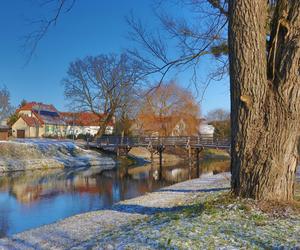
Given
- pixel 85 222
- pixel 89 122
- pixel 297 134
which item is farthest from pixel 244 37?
pixel 89 122

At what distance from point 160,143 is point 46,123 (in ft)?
119

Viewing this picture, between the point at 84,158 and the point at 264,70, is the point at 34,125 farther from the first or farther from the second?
the point at 264,70

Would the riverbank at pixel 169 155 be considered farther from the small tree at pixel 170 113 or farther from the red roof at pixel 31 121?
the red roof at pixel 31 121

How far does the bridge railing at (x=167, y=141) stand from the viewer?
3297 cm

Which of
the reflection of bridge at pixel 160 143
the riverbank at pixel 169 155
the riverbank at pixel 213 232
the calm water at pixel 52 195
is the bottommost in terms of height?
the calm water at pixel 52 195

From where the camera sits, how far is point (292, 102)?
5.73 m

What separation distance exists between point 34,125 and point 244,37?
60.5 meters

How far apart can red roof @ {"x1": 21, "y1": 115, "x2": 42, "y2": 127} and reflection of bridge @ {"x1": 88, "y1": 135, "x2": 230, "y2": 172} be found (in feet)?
76.7

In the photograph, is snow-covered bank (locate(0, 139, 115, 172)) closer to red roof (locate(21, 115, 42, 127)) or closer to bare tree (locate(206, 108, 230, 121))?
red roof (locate(21, 115, 42, 127))

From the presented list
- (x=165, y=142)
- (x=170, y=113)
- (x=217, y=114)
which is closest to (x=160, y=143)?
(x=165, y=142)

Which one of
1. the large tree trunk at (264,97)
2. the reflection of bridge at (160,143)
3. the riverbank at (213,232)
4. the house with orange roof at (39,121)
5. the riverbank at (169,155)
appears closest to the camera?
the riverbank at (213,232)

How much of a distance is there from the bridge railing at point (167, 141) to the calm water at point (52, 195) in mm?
10818

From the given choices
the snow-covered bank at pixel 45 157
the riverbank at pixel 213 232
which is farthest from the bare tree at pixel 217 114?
the riverbank at pixel 213 232

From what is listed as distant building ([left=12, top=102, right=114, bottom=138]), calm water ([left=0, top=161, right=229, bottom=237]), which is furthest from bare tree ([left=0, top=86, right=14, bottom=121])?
calm water ([left=0, top=161, right=229, bottom=237])
